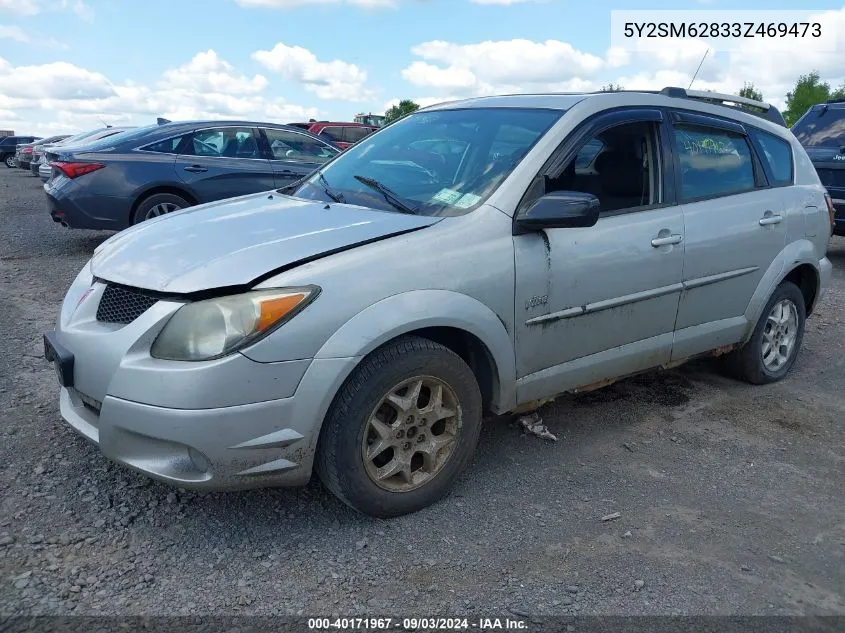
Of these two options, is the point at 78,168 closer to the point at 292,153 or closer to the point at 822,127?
the point at 292,153

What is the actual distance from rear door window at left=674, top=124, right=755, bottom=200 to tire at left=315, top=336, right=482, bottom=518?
1.85 meters

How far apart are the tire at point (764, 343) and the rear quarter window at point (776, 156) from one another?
0.67 meters

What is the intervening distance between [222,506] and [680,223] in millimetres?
2672

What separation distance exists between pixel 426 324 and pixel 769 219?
2.62 metres

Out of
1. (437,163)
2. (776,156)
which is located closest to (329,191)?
(437,163)

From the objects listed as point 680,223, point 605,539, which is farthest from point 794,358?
point 605,539

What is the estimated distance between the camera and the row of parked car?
8.22m

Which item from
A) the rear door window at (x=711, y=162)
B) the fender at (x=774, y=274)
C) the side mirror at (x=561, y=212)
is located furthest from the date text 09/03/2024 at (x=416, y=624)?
the fender at (x=774, y=274)

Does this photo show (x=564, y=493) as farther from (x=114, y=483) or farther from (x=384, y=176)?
(x=114, y=483)

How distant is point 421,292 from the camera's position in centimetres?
298

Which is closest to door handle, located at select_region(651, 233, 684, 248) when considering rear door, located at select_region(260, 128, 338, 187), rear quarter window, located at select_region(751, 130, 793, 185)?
rear quarter window, located at select_region(751, 130, 793, 185)

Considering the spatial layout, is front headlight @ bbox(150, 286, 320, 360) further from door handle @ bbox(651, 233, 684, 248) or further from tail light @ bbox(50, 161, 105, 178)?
tail light @ bbox(50, 161, 105, 178)

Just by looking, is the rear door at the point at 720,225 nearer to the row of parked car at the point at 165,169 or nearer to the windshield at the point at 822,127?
the row of parked car at the point at 165,169

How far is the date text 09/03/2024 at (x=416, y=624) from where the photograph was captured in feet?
8.16
